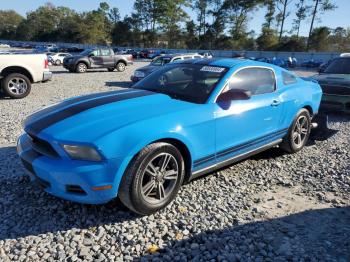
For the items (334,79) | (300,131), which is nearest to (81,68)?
(334,79)

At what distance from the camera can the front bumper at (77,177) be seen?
9.61ft

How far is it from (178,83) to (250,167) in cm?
163

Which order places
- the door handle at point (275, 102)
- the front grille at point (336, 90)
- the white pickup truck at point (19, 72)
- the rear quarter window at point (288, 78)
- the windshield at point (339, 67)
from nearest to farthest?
1. the door handle at point (275, 102)
2. the rear quarter window at point (288, 78)
3. the front grille at point (336, 90)
4. the windshield at point (339, 67)
5. the white pickup truck at point (19, 72)

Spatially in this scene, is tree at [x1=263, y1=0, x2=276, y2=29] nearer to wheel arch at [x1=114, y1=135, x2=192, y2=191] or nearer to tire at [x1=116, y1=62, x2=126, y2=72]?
tire at [x1=116, y1=62, x2=126, y2=72]

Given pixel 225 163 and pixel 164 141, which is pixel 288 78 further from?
pixel 164 141

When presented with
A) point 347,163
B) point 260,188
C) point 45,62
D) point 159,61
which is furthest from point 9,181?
point 159,61

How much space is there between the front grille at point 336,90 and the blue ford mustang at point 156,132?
3.84 meters

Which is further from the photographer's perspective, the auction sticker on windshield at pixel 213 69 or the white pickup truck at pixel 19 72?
the white pickup truck at pixel 19 72

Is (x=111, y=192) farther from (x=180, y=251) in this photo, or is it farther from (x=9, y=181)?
(x=9, y=181)

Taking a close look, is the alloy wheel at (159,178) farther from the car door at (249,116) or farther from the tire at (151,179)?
the car door at (249,116)

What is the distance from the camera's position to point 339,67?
910 cm

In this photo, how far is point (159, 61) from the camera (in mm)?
15734

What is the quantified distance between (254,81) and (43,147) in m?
2.81

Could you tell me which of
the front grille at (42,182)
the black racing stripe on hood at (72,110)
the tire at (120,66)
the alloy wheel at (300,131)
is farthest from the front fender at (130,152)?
the tire at (120,66)
